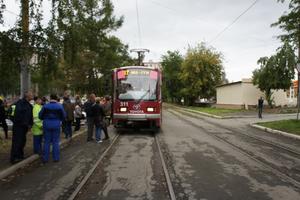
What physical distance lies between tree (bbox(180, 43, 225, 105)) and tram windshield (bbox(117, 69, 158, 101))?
4750 cm

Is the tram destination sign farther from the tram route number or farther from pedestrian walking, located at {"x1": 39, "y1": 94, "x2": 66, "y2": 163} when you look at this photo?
pedestrian walking, located at {"x1": 39, "y1": 94, "x2": 66, "y2": 163}

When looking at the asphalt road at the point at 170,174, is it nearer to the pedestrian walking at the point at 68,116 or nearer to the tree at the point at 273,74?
the pedestrian walking at the point at 68,116

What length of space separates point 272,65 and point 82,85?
781 inches

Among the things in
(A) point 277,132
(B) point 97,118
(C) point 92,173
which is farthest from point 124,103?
(C) point 92,173

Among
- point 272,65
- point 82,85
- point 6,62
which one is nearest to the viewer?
point 6,62

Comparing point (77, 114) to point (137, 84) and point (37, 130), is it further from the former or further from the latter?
point (37, 130)

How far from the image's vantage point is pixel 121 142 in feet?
59.0

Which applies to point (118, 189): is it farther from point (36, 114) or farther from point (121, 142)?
point (121, 142)

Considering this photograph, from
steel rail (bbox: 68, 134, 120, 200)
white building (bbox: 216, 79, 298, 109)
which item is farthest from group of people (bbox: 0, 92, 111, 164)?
white building (bbox: 216, 79, 298, 109)

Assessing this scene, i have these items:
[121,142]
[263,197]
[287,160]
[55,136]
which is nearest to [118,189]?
[263,197]

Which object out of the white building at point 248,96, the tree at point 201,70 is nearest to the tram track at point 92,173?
the white building at point 248,96

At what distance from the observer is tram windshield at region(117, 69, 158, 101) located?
871 inches

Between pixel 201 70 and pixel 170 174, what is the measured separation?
60.6 m

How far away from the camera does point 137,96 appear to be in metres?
22.1
